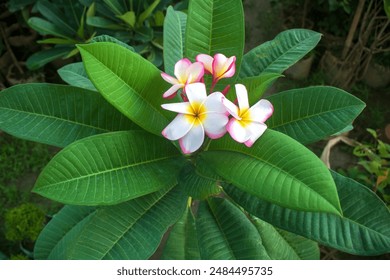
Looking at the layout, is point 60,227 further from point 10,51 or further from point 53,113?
point 10,51

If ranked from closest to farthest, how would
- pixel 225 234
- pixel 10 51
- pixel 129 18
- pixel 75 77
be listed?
pixel 225 234, pixel 75 77, pixel 129 18, pixel 10 51

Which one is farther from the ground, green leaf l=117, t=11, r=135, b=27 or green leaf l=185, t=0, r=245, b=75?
Answer: green leaf l=185, t=0, r=245, b=75

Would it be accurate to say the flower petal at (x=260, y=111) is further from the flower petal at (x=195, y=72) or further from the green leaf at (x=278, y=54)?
the green leaf at (x=278, y=54)

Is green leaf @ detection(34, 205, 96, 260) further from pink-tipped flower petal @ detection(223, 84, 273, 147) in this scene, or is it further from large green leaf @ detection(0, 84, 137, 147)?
pink-tipped flower petal @ detection(223, 84, 273, 147)

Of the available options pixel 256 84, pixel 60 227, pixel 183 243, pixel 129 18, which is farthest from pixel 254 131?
pixel 129 18

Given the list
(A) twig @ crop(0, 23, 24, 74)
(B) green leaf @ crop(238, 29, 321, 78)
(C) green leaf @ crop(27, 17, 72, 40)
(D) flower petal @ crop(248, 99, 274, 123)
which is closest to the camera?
(D) flower petal @ crop(248, 99, 274, 123)

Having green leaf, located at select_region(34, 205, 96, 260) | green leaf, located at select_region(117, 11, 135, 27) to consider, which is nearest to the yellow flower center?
green leaf, located at select_region(34, 205, 96, 260)
